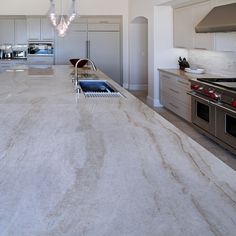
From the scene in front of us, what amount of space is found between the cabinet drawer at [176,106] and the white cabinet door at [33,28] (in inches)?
173

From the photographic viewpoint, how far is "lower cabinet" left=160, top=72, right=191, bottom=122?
6.45 meters

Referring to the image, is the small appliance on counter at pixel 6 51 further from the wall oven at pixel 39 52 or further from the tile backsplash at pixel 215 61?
the tile backsplash at pixel 215 61

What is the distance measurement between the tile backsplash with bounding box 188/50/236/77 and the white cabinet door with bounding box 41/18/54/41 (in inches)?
174

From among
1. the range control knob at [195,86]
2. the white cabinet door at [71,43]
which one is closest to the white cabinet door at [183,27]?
the range control knob at [195,86]

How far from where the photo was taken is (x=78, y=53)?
1090 centimetres

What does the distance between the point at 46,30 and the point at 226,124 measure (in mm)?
7196

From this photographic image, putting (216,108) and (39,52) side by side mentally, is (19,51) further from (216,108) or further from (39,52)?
(216,108)

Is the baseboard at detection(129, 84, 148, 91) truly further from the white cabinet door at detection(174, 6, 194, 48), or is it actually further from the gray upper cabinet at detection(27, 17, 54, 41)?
the white cabinet door at detection(174, 6, 194, 48)

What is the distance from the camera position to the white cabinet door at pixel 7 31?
35.5ft

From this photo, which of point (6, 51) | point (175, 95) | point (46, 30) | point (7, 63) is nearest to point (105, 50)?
point (46, 30)

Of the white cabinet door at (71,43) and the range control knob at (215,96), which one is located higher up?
the white cabinet door at (71,43)

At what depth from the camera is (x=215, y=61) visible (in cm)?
664

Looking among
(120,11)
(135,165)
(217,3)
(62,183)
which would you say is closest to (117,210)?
(62,183)

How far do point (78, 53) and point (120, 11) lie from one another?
5.34 ft
